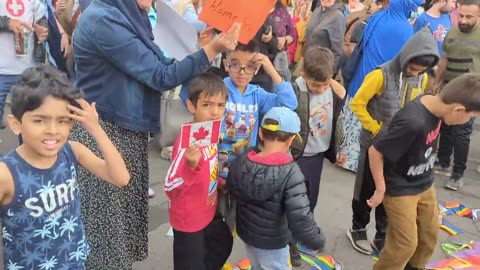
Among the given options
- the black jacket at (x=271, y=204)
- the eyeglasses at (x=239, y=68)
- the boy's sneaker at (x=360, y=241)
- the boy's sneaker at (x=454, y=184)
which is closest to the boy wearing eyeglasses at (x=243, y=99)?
the eyeglasses at (x=239, y=68)

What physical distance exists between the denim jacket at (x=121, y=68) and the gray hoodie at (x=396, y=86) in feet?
5.08

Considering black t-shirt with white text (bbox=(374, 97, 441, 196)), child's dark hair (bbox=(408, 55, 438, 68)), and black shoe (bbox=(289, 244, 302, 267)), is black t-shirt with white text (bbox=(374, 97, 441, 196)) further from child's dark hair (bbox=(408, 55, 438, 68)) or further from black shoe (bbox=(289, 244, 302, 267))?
black shoe (bbox=(289, 244, 302, 267))

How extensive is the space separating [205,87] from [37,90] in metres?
0.91

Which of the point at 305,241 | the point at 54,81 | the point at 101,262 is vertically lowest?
the point at 101,262

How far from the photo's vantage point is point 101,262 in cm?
266

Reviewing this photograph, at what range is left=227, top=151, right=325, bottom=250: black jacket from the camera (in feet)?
8.34

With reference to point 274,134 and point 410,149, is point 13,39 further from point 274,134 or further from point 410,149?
point 410,149

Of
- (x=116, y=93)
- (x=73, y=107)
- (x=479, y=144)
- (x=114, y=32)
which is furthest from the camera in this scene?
(x=479, y=144)

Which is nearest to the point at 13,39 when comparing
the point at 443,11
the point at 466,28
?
the point at 466,28

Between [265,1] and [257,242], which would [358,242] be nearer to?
[257,242]

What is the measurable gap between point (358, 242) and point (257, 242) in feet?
4.58

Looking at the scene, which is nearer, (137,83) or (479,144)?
(137,83)

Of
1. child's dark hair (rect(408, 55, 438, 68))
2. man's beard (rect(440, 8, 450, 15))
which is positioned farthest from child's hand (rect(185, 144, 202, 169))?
man's beard (rect(440, 8, 450, 15))

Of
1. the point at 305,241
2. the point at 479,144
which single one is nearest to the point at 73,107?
the point at 305,241
